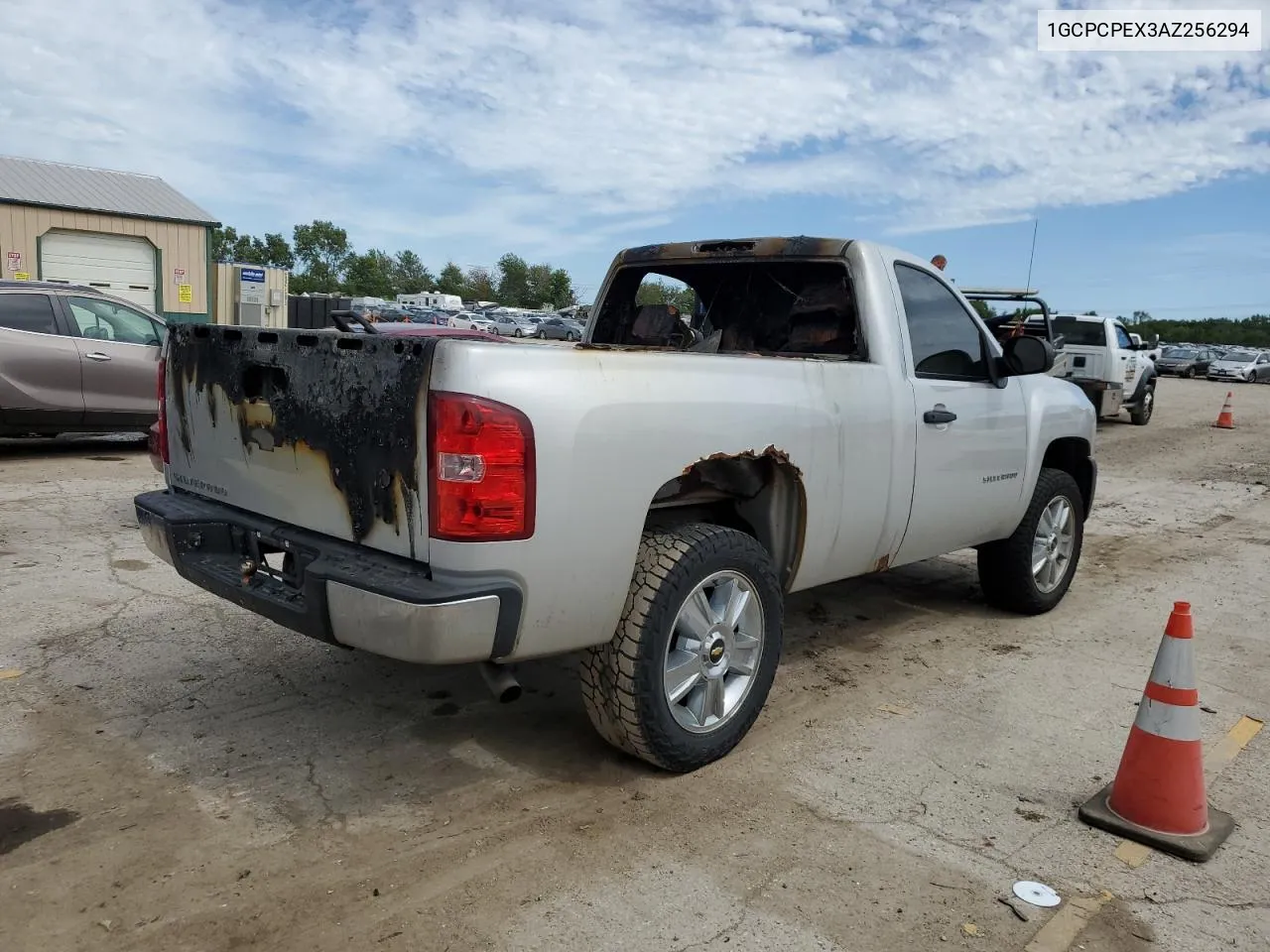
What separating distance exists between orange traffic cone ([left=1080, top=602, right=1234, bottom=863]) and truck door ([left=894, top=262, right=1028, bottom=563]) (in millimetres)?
1337

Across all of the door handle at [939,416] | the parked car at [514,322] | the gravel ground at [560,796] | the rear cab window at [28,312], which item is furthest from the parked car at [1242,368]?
the rear cab window at [28,312]

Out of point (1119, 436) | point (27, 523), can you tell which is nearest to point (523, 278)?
point (1119, 436)

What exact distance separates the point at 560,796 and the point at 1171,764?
1974mm

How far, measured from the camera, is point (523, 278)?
109625mm

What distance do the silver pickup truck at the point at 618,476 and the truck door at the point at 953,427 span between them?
2 cm

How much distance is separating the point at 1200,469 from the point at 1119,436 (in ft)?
12.6

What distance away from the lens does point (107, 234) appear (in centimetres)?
2353

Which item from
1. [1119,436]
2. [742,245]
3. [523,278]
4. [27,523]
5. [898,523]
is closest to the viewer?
[898,523]

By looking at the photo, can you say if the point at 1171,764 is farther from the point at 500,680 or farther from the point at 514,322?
the point at 514,322

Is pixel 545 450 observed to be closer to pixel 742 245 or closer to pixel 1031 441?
pixel 742 245

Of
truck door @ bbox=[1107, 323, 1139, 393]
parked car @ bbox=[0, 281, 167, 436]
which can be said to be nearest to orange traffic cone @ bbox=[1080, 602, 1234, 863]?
parked car @ bbox=[0, 281, 167, 436]

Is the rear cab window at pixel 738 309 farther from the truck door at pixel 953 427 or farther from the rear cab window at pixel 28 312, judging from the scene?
the rear cab window at pixel 28 312

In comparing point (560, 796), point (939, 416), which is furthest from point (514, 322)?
point (560, 796)

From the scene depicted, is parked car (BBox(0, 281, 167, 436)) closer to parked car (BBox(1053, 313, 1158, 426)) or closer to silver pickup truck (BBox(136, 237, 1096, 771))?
silver pickup truck (BBox(136, 237, 1096, 771))
